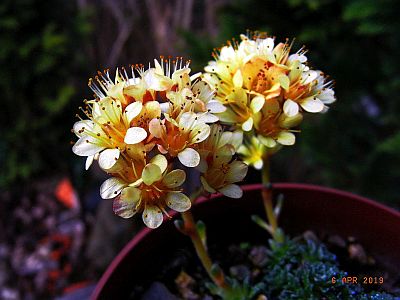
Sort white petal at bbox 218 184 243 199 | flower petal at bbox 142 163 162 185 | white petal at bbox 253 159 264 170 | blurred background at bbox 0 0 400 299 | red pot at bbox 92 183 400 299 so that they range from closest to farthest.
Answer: flower petal at bbox 142 163 162 185
white petal at bbox 218 184 243 199
white petal at bbox 253 159 264 170
red pot at bbox 92 183 400 299
blurred background at bbox 0 0 400 299

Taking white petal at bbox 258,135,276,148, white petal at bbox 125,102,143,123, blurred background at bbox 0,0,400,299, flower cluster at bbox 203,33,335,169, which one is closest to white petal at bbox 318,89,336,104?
flower cluster at bbox 203,33,335,169

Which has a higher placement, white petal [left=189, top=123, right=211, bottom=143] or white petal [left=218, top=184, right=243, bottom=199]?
white petal [left=189, top=123, right=211, bottom=143]

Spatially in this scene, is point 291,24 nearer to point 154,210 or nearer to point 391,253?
point 391,253

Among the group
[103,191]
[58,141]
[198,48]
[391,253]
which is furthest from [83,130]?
[58,141]

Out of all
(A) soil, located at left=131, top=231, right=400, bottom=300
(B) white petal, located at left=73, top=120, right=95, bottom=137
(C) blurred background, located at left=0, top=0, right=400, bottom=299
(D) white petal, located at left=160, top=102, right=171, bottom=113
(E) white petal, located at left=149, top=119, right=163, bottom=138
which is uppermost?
(C) blurred background, located at left=0, top=0, right=400, bottom=299

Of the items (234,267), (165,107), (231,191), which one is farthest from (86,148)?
(234,267)

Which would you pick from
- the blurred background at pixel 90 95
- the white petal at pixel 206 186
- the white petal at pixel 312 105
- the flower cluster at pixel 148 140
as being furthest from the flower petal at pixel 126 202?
the blurred background at pixel 90 95

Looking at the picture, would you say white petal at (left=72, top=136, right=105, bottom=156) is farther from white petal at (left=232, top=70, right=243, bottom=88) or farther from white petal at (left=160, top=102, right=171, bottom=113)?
white petal at (left=232, top=70, right=243, bottom=88)
